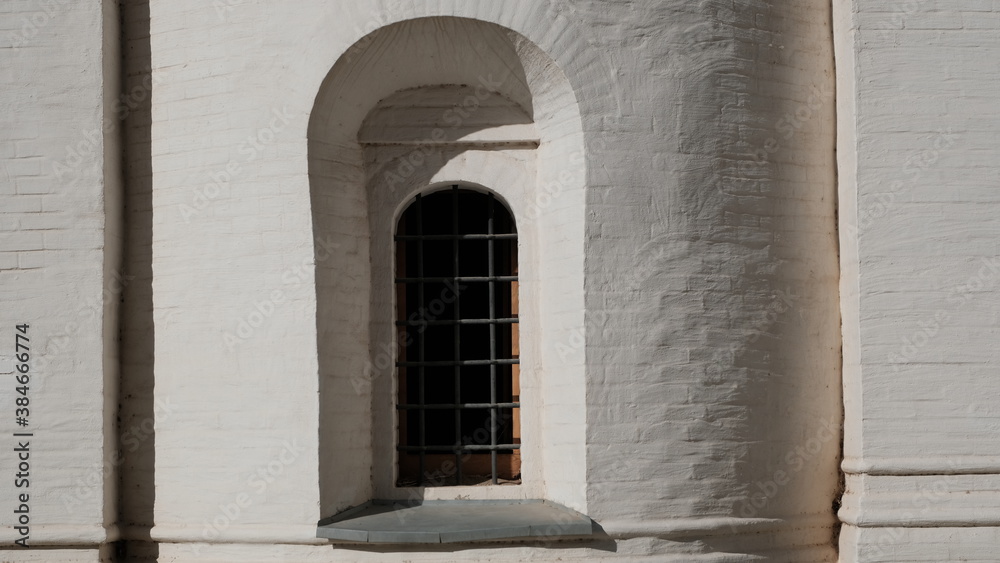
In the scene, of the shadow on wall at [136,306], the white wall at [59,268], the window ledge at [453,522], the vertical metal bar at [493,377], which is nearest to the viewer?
the window ledge at [453,522]

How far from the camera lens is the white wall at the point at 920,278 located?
10102mm

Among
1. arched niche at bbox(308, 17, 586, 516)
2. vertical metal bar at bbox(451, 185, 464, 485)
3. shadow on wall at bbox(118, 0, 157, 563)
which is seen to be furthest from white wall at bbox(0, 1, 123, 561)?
vertical metal bar at bbox(451, 185, 464, 485)

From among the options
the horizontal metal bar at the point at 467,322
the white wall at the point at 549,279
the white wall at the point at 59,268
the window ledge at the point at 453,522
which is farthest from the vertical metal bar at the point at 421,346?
the white wall at the point at 59,268

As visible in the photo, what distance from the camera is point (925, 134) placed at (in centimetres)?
1037

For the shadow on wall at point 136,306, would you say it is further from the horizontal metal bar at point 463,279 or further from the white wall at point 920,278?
the white wall at point 920,278

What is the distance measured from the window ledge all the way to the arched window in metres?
0.35

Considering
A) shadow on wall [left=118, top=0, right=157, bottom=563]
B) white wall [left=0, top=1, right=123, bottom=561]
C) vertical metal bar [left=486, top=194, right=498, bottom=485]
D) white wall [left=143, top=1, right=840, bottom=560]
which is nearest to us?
white wall [left=143, top=1, right=840, bottom=560]

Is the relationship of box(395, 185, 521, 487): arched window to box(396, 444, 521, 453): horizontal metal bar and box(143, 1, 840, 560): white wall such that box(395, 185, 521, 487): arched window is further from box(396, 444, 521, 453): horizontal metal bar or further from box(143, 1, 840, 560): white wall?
box(143, 1, 840, 560): white wall

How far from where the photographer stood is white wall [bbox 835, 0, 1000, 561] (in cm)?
1010

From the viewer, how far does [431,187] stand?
35.4 ft

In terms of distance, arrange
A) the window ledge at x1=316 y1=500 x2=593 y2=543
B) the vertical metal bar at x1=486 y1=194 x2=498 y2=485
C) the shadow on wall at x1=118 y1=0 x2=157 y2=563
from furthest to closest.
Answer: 1. the vertical metal bar at x1=486 y1=194 x2=498 y2=485
2. the shadow on wall at x1=118 y1=0 x2=157 y2=563
3. the window ledge at x1=316 y1=500 x2=593 y2=543

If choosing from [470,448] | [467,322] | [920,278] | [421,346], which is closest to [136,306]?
[421,346]

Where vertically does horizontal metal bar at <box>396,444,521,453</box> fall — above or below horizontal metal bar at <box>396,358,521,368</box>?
below

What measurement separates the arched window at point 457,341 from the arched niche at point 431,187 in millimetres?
230
